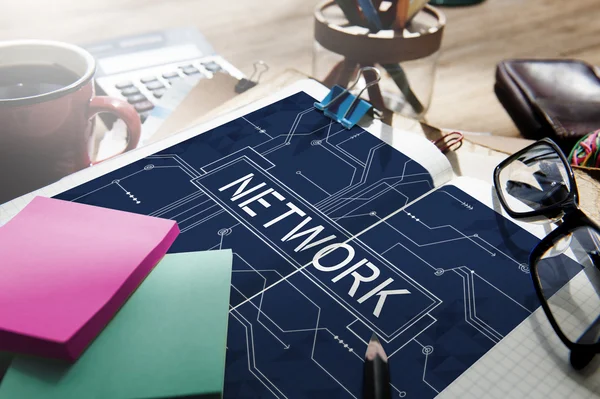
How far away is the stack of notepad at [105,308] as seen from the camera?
0.32m

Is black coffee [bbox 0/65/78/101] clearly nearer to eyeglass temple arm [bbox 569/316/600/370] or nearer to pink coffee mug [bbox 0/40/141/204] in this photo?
pink coffee mug [bbox 0/40/141/204]

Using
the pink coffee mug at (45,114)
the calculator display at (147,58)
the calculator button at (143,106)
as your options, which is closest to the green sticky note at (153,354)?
the pink coffee mug at (45,114)

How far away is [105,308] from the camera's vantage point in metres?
0.34

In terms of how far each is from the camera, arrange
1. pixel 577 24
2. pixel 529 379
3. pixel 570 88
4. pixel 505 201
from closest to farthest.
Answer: pixel 529 379
pixel 505 201
pixel 570 88
pixel 577 24

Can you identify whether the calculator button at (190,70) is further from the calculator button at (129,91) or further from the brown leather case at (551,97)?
the brown leather case at (551,97)

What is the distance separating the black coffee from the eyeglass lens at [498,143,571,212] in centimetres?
39

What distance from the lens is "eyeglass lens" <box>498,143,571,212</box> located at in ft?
1.57

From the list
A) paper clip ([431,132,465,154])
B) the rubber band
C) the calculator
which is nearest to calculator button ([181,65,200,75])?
the calculator

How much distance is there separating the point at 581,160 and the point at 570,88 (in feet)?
0.64

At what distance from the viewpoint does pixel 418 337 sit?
1.19 feet

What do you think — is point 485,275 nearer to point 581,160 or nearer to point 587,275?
point 587,275

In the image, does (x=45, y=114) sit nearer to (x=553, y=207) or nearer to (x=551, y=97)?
(x=553, y=207)

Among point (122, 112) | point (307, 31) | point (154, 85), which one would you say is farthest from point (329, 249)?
point (307, 31)

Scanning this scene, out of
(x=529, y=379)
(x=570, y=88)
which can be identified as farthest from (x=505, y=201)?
(x=570, y=88)
